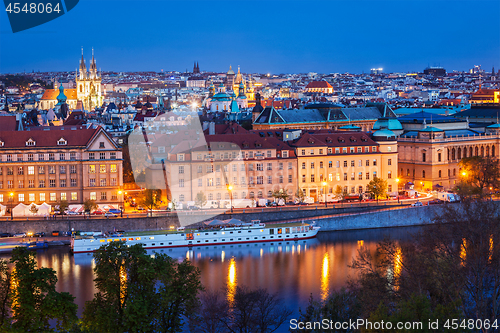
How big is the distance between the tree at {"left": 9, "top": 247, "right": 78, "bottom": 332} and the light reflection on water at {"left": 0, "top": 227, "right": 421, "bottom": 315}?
19.4 feet

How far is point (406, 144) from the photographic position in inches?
2063

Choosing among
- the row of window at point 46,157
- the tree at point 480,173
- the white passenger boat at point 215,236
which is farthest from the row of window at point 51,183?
the tree at point 480,173

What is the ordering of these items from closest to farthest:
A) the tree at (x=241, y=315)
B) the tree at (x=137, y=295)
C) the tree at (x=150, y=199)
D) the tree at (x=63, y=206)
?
the tree at (x=137, y=295) → the tree at (x=241, y=315) → the tree at (x=63, y=206) → the tree at (x=150, y=199)

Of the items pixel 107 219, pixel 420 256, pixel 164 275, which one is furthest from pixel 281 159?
pixel 164 275

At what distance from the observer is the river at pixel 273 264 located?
29266 millimetres

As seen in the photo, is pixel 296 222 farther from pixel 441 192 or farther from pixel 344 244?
pixel 441 192

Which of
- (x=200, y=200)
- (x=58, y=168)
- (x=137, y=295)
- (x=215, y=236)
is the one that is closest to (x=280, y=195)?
(x=200, y=200)

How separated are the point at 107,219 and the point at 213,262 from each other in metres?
7.42

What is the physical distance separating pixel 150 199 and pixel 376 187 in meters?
12.7

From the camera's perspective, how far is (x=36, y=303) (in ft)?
66.8

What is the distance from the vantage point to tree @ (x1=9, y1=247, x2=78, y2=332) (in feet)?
65.1

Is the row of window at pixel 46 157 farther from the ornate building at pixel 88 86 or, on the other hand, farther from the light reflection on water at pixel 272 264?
the ornate building at pixel 88 86

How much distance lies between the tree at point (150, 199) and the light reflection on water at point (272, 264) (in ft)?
13.1

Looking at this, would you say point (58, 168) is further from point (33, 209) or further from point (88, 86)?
point (88, 86)
